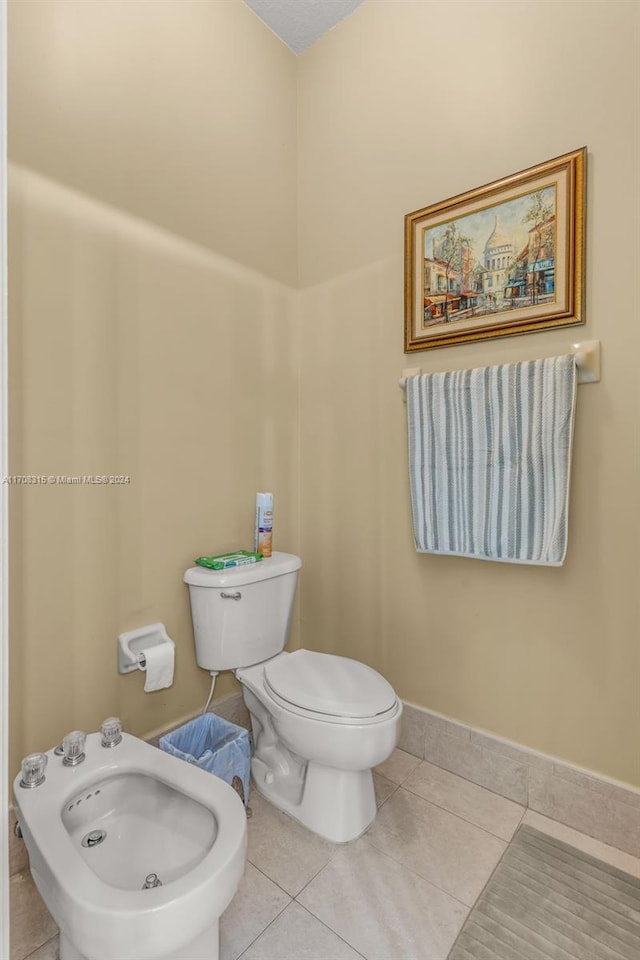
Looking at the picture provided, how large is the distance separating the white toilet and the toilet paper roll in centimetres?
16

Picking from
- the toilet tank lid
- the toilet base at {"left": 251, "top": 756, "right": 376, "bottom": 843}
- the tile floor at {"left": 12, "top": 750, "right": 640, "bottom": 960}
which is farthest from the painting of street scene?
the tile floor at {"left": 12, "top": 750, "right": 640, "bottom": 960}

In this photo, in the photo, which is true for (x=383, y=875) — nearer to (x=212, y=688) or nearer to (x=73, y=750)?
(x=212, y=688)

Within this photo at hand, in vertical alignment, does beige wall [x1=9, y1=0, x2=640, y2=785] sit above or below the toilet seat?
above

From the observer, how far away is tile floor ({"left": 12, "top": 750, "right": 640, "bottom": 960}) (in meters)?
1.09

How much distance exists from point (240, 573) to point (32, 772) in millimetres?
711

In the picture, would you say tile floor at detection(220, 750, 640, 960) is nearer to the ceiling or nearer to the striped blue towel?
the striped blue towel

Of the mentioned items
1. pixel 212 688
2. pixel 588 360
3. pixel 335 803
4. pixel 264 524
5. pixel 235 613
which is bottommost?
pixel 335 803

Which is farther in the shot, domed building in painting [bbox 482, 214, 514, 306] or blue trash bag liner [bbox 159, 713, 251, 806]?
domed building in painting [bbox 482, 214, 514, 306]

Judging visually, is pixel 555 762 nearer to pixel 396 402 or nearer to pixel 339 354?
pixel 396 402

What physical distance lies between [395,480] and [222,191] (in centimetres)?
122

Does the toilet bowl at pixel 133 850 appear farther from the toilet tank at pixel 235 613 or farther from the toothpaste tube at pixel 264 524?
the toothpaste tube at pixel 264 524

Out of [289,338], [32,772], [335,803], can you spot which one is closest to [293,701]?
[335,803]

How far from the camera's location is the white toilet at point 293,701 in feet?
4.27

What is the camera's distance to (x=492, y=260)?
154 cm
